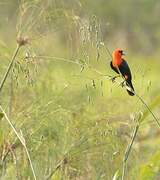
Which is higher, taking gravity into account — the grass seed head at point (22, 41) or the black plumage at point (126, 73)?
the grass seed head at point (22, 41)

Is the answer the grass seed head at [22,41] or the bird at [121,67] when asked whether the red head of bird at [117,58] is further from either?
the grass seed head at [22,41]

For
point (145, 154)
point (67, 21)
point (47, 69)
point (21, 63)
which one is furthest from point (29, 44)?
point (145, 154)

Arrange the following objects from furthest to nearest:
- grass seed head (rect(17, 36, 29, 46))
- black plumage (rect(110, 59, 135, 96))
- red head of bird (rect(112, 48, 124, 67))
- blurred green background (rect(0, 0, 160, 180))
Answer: red head of bird (rect(112, 48, 124, 67))
black plumage (rect(110, 59, 135, 96))
blurred green background (rect(0, 0, 160, 180))
grass seed head (rect(17, 36, 29, 46))

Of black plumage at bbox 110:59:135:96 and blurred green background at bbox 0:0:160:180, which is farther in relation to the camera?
black plumage at bbox 110:59:135:96

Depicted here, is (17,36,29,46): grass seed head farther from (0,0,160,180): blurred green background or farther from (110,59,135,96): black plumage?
(110,59,135,96): black plumage

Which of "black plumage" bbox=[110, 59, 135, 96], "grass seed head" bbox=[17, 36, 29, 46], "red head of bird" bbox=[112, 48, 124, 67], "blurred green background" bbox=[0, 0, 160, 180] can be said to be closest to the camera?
"grass seed head" bbox=[17, 36, 29, 46]

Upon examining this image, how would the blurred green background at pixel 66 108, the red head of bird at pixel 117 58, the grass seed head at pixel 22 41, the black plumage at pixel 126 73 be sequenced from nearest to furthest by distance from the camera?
1. the grass seed head at pixel 22 41
2. the blurred green background at pixel 66 108
3. the black plumage at pixel 126 73
4. the red head of bird at pixel 117 58

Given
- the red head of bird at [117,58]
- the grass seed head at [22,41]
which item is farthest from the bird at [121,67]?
the grass seed head at [22,41]

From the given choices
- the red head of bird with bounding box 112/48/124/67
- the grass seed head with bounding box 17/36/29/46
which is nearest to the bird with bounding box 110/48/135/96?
the red head of bird with bounding box 112/48/124/67

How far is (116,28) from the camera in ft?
73.9

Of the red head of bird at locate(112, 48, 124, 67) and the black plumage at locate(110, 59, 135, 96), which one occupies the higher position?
the red head of bird at locate(112, 48, 124, 67)

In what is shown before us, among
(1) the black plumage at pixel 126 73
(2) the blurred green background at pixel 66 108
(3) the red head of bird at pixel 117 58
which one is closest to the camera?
(2) the blurred green background at pixel 66 108

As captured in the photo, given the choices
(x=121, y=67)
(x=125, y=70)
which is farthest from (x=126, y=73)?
(x=121, y=67)

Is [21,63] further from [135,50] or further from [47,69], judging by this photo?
[135,50]
